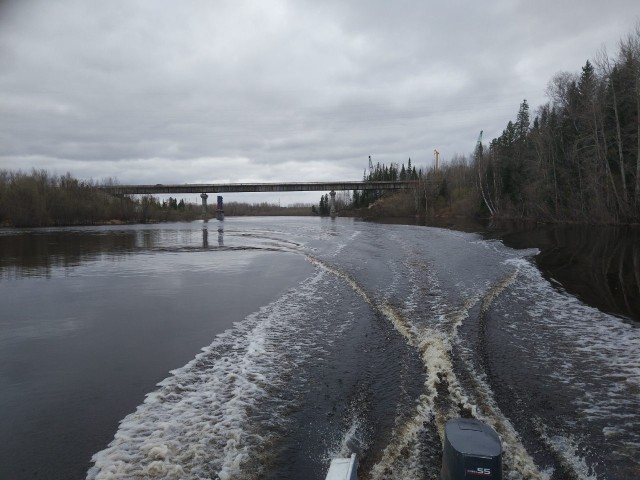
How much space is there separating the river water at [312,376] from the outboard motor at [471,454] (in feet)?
4.85

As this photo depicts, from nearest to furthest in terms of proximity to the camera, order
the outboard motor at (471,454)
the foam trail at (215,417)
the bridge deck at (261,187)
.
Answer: the outboard motor at (471,454) → the foam trail at (215,417) → the bridge deck at (261,187)


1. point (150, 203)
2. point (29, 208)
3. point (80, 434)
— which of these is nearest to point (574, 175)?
point (80, 434)

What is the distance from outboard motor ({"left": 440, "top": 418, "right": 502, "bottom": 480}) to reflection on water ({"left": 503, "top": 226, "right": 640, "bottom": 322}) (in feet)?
33.9

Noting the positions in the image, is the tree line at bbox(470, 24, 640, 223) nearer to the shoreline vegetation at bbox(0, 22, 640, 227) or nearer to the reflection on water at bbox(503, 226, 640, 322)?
the shoreline vegetation at bbox(0, 22, 640, 227)

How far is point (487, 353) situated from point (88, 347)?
9370 mm

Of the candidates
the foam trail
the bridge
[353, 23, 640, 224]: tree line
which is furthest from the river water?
the bridge

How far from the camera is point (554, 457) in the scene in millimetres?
5105

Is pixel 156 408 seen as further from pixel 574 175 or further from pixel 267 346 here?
pixel 574 175

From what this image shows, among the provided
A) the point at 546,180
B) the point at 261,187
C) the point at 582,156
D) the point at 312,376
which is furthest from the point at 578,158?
the point at 261,187

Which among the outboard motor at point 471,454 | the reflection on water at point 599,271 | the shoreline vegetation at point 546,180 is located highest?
the shoreline vegetation at point 546,180

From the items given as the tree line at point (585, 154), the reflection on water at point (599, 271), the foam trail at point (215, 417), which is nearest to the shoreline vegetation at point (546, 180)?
the tree line at point (585, 154)

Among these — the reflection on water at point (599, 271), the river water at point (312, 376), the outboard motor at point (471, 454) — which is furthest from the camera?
the reflection on water at point (599, 271)

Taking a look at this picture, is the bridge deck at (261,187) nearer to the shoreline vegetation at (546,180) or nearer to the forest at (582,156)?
the shoreline vegetation at (546,180)

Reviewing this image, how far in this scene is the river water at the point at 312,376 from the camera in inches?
207
